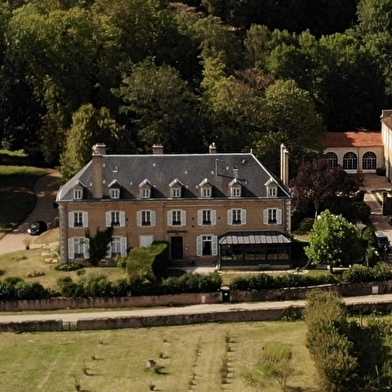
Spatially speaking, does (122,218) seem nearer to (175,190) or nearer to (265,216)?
(175,190)

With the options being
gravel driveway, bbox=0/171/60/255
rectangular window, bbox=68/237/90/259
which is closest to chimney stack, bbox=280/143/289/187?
rectangular window, bbox=68/237/90/259

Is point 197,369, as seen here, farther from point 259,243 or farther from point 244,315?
point 259,243

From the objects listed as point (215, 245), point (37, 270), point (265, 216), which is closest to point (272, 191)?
point (265, 216)

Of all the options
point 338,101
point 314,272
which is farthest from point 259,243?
point 338,101

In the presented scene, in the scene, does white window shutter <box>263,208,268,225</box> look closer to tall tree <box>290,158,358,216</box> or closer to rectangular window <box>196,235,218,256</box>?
rectangular window <box>196,235,218,256</box>

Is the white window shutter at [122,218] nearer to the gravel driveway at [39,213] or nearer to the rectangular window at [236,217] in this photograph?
the rectangular window at [236,217]

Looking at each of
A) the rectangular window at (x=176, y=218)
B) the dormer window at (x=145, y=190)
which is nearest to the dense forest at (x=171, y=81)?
the dormer window at (x=145, y=190)
